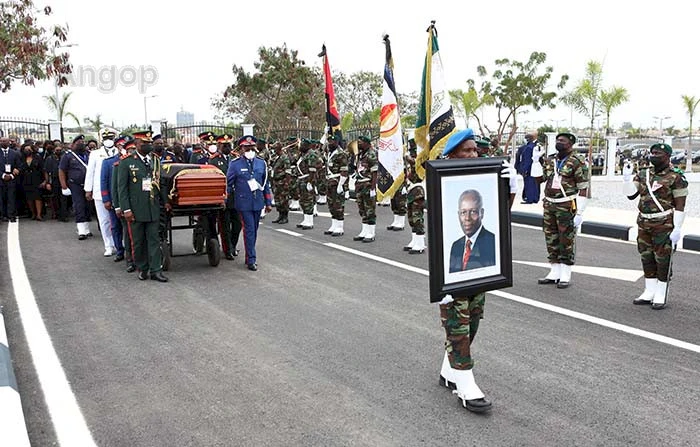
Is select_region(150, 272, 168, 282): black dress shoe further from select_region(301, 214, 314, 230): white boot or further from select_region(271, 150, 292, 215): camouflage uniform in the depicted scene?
select_region(271, 150, 292, 215): camouflage uniform

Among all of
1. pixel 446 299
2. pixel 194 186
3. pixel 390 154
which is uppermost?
pixel 390 154

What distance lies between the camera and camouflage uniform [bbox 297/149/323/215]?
13.7 m

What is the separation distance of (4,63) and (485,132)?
20.4 meters

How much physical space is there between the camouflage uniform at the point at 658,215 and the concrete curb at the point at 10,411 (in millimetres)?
6360

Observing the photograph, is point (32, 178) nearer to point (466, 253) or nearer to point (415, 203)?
point (415, 203)

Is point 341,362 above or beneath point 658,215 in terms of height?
beneath

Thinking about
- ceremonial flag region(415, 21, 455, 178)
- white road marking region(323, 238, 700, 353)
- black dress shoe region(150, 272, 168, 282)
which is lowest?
white road marking region(323, 238, 700, 353)

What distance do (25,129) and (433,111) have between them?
684 inches

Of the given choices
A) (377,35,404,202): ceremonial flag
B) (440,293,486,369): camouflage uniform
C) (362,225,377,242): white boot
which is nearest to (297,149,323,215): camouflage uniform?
(362,225,377,242): white boot

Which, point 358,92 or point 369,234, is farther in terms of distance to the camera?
point 358,92

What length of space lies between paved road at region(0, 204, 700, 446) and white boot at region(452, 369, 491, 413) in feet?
0.25

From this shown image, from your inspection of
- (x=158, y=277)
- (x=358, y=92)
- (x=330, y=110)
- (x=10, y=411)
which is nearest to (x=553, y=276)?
(x=158, y=277)

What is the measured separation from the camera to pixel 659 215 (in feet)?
23.0

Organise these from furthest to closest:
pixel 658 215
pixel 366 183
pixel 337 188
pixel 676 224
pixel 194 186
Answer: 1. pixel 337 188
2. pixel 366 183
3. pixel 194 186
4. pixel 658 215
5. pixel 676 224
